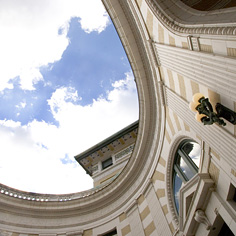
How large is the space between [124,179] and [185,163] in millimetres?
5655

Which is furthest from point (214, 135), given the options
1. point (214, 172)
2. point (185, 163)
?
point (185, 163)

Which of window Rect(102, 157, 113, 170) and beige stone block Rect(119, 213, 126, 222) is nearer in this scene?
beige stone block Rect(119, 213, 126, 222)

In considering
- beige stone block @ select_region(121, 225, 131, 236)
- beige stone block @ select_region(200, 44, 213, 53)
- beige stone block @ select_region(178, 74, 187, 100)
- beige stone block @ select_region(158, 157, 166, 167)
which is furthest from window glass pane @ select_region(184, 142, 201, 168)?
beige stone block @ select_region(121, 225, 131, 236)

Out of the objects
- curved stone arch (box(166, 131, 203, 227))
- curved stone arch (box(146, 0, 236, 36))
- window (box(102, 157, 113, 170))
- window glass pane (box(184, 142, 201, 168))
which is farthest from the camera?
window (box(102, 157, 113, 170))

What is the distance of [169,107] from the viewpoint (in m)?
10.8

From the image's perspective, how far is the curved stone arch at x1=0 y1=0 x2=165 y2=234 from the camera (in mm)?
11812

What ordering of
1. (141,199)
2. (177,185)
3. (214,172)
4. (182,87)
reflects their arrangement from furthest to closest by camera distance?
(141,199) → (177,185) → (182,87) → (214,172)

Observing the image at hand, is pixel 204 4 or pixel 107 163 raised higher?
pixel 107 163

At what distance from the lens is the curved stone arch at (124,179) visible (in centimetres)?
1181

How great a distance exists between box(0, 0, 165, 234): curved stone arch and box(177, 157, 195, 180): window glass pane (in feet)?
7.19

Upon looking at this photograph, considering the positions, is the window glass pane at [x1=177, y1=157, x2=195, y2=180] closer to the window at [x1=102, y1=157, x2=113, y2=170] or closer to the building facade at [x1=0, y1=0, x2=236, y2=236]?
the building facade at [x1=0, y1=0, x2=236, y2=236]

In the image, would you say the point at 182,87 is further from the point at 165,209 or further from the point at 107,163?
the point at 107,163

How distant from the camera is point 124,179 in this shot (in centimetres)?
1423

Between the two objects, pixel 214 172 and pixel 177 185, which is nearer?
pixel 214 172
